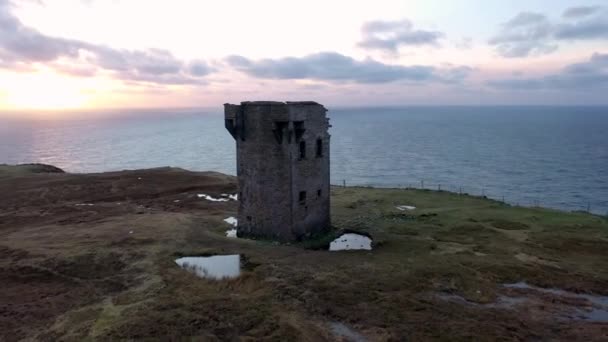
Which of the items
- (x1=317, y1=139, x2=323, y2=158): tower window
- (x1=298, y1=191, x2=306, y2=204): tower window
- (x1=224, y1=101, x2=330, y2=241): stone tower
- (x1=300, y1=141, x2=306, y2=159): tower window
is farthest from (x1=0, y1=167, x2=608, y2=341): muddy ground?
(x1=317, y1=139, x2=323, y2=158): tower window

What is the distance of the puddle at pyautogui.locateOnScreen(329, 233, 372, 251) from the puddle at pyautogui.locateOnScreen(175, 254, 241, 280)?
281 inches

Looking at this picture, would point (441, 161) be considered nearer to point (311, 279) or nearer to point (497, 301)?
point (497, 301)

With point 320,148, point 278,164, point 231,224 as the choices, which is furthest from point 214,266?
Answer: point 320,148

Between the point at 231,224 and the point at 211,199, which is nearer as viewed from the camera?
the point at 231,224

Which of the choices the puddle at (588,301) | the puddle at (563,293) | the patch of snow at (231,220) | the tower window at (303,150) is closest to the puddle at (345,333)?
the puddle at (588,301)

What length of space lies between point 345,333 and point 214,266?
1021 centimetres

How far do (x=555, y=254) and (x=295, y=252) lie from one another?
1623 centimetres

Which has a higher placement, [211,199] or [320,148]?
[320,148]

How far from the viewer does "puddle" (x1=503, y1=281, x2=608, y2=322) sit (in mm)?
19453

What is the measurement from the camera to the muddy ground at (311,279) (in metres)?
18.0

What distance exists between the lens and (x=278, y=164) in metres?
30.0

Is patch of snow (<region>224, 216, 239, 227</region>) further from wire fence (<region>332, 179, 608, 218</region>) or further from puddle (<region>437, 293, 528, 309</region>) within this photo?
wire fence (<region>332, 179, 608, 218</region>)

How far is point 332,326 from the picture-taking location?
18.3m

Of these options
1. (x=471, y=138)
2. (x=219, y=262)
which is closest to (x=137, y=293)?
(x=219, y=262)
